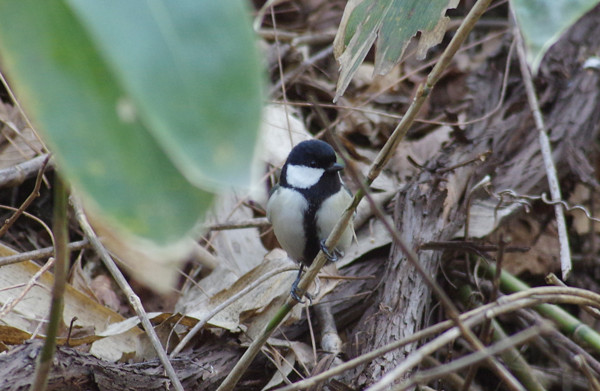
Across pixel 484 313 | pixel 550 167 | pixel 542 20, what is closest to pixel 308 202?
pixel 550 167

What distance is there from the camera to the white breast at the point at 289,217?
2684 millimetres

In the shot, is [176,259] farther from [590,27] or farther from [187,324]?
[590,27]

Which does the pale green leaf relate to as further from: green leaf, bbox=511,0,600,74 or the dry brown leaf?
the dry brown leaf

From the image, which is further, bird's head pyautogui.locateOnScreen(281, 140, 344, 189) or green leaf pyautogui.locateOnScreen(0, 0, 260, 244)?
bird's head pyautogui.locateOnScreen(281, 140, 344, 189)

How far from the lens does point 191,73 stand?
0.59 meters

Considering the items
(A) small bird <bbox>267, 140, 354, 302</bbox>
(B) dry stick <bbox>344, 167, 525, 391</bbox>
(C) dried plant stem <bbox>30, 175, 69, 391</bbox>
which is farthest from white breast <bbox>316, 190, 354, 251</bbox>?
(C) dried plant stem <bbox>30, 175, 69, 391</bbox>

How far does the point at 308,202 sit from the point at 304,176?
11cm

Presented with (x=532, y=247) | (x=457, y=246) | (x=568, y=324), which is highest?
(x=457, y=246)

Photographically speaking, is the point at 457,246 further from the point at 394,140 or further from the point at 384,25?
the point at 394,140

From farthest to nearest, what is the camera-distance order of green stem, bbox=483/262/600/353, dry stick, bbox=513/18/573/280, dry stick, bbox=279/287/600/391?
green stem, bbox=483/262/600/353 → dry stick, bbox=513/18/573/280 → dry stick, bbox=279/287/600/391

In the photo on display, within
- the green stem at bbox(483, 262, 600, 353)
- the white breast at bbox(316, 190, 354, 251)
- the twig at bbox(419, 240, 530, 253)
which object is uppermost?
the white breast at bbox(316, 190, 354, 251)

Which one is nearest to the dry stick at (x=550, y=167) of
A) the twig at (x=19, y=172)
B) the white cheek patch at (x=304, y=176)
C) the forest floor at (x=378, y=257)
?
the forest floor at (x=378, y=257)

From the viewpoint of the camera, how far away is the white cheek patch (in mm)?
2717

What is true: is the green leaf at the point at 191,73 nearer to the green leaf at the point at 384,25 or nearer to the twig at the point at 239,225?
the green leaf at the point at 384,25
